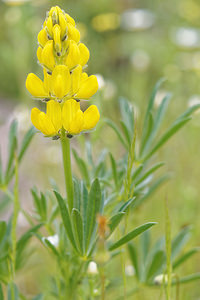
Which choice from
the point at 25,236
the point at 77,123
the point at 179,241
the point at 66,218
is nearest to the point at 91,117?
the point at 77,123

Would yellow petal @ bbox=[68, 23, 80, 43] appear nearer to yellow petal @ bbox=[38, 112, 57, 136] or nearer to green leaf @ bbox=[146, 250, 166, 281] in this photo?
yellow petal @ bbox=[38, 112, 57, 136]

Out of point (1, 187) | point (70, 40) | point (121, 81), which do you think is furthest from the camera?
point (121, 81)

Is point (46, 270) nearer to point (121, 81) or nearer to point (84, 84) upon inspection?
point (84, 84)

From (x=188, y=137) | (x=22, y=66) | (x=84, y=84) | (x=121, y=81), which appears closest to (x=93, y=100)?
(x=84, y=84)

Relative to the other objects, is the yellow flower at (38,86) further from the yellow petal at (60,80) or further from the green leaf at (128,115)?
the green leaf at (128,115)

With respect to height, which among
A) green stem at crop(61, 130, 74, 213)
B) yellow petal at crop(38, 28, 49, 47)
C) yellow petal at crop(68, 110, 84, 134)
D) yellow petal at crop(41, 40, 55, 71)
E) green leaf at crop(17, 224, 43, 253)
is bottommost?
green leaf at crop(17, 224, 43, 253)

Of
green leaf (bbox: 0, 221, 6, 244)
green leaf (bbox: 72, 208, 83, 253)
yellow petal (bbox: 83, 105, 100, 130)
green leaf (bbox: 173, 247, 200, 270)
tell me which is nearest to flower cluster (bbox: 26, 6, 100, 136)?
yellow petal (bbox: 83, 105, 100, 130)

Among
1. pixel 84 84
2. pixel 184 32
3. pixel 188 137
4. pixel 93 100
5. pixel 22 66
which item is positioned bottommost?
pixel 84 84
